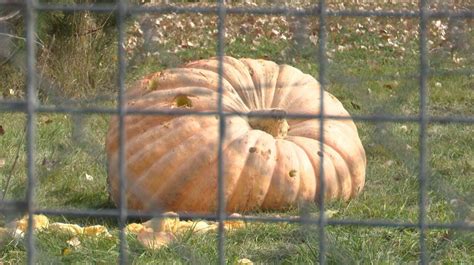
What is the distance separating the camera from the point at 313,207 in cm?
346

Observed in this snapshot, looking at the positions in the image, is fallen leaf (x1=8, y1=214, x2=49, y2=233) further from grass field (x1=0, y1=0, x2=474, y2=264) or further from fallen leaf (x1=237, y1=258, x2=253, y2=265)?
fallen leaf (x1=237, y1=258, x2=253, y2=265)

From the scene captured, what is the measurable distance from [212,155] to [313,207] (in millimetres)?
351

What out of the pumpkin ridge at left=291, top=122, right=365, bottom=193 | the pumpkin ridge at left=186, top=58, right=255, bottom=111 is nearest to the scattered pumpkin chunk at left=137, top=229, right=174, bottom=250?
the pumpkin ridge at left=186, top=58, right=255, bottom=111

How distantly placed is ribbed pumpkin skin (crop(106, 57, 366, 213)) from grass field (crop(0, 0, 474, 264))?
10 centimetres

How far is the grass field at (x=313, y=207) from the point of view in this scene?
1.99 meters

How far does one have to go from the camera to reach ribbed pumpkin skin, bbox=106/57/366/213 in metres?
3.41

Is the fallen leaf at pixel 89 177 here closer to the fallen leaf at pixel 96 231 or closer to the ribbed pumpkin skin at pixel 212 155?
the ribbed pumpkin skin at pixel 212 155

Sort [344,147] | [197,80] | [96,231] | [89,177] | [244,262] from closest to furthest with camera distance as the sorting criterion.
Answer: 1. [244,262]
2. [96,231]
3. [197,80]
4. [344,147]
5. [89,177]

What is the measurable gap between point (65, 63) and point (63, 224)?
1770 mm

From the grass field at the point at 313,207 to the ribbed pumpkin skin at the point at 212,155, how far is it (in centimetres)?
10

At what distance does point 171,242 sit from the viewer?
116 inches

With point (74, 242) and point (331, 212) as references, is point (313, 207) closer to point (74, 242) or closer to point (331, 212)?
point (331, 212)

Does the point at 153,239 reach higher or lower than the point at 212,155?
lower

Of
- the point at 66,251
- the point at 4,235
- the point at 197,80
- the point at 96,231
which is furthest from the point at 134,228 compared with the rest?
the point at 197,80
